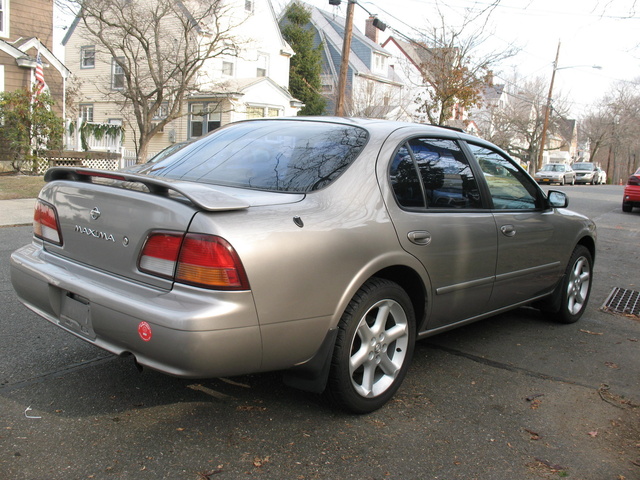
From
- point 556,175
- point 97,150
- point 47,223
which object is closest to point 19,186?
point 97,150

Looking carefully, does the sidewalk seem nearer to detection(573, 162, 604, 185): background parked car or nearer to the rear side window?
the rear side window

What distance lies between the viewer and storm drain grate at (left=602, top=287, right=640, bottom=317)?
19.0 feet

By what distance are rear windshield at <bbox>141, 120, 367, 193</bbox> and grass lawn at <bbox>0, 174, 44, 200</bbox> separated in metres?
9.91

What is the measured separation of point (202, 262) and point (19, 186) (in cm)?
1320

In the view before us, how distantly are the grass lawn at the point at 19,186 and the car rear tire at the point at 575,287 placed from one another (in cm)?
1095

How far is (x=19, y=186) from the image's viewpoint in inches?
547

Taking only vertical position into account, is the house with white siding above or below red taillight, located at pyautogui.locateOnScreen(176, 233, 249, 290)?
above

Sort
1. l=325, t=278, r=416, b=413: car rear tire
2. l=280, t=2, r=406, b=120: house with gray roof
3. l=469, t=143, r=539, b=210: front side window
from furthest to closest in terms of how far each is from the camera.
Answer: l=280, t=2, r=406, b=120: house with gray roof < l=469, t=143, r=539, b=210: front side window < l=325, t=278, r=416, b=413: car rear tire

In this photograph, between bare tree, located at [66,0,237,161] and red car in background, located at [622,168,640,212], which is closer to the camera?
red car in background, located at [622,168,640,212]

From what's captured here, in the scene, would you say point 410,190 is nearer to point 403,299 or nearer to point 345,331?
point 403,299

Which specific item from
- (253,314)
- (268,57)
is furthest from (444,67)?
(253,314)

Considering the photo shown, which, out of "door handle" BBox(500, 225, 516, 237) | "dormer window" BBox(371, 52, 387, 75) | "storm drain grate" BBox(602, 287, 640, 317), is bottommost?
"storm drain grate" BBox(602, 287, 640, 317)

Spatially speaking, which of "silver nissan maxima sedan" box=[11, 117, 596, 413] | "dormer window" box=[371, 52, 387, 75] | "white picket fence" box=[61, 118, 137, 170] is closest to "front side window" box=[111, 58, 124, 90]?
"white picket fence" box=[61, 118, 137, 170]

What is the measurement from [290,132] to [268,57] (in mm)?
28411
